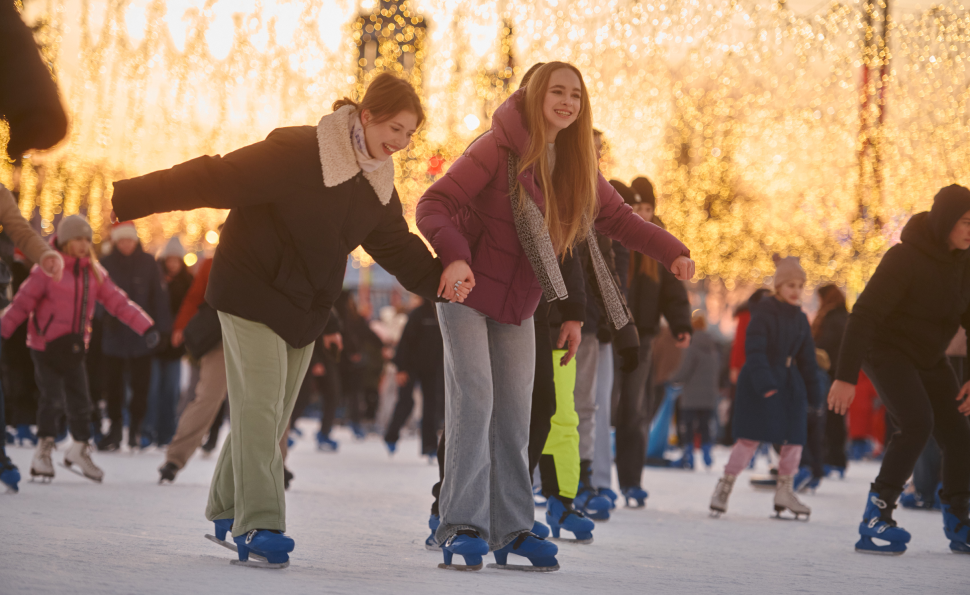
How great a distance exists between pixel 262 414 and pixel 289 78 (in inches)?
487

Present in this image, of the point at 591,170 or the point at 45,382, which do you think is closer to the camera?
the point at 591,170

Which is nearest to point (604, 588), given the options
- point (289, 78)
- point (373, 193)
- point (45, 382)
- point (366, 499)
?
point (373, 193)

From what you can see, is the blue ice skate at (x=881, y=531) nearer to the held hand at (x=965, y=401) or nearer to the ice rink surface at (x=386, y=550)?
the ice rink surface at (x=386, y=550)

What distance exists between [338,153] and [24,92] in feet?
5.52

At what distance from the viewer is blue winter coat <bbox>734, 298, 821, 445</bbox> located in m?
8.14

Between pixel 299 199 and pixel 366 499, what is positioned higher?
pixel 299 199

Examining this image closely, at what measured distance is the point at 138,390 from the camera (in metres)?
12.0

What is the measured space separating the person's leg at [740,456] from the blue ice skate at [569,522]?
98.4 inches

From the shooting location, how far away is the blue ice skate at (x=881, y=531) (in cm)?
583

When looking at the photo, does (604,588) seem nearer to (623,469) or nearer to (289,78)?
(623,469)

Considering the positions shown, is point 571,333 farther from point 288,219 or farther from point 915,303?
point 915,303

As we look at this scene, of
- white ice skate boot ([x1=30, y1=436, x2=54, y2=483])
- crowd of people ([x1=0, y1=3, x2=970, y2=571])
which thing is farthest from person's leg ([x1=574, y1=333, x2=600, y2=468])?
white ice skate boot ([x1=30, y1=436, x2=54, y2=483])

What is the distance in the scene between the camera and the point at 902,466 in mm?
5906

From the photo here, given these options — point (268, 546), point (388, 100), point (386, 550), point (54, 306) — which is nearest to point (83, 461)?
point (54, 306)
